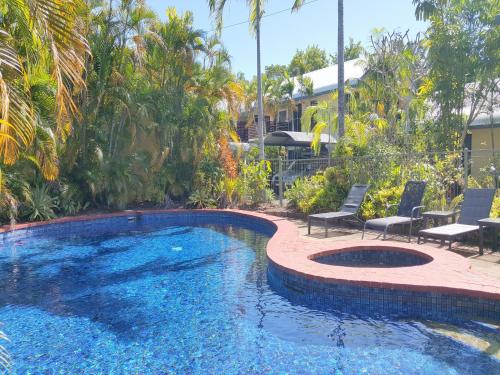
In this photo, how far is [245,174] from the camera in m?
14.3

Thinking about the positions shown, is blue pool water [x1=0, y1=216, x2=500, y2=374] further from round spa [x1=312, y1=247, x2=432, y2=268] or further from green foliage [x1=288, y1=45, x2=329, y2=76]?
green foliage [x1=288, y1=45, x2=329, y2=76]

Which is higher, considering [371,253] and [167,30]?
[167,30]

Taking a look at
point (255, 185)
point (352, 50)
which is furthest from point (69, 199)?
point (352, 50)

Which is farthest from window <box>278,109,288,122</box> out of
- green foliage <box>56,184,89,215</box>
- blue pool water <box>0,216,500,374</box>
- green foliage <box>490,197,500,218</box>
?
green foliage <box>490,197,500,218</box>

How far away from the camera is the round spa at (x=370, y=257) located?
6918 millimetres

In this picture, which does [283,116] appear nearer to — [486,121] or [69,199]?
[486,121]

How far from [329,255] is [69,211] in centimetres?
898

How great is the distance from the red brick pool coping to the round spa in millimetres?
54

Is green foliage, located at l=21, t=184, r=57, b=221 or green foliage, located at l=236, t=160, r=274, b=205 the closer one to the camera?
green foliage, located at l=21, t=184, r=57, b=221

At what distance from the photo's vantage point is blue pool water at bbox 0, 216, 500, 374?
13.4 ft

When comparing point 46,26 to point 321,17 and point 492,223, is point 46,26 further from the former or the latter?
point 321,17

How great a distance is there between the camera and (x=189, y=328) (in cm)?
503

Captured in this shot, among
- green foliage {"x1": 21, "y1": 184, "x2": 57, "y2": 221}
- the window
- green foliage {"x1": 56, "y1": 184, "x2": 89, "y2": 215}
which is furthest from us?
the window

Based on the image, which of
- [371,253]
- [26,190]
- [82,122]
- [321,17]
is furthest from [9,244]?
[321,17]
